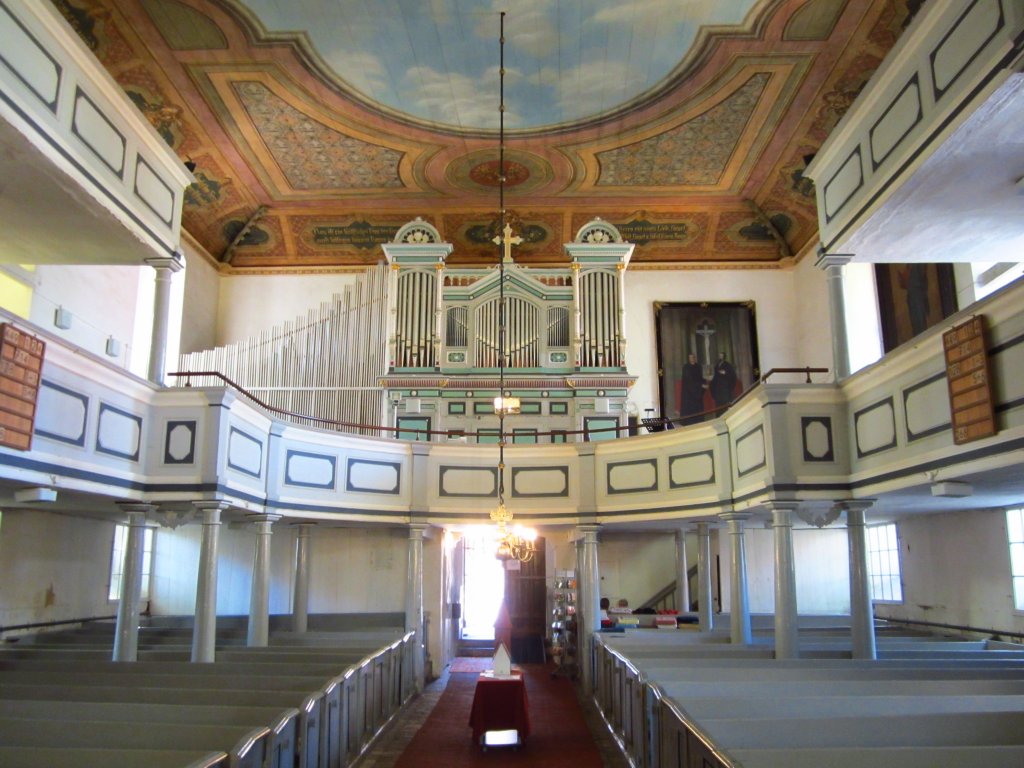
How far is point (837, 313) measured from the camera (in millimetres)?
10117

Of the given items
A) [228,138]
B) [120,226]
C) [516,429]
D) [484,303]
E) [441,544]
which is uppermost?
[228,138]

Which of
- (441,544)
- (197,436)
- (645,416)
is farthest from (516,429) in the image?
(197,436)

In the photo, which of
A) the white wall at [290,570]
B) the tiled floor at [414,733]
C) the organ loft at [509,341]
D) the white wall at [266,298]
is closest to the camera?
the tiled floor at [414,733]

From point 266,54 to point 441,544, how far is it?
9.53 m

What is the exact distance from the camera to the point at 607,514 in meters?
14.1

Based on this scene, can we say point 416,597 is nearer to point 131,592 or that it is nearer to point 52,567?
point 131,592

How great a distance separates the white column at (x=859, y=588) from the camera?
30.9 ft

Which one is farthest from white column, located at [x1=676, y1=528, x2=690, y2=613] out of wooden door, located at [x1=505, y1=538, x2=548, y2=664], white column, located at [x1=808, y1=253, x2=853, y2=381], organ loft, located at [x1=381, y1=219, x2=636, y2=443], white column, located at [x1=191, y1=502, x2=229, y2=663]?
white column, located at [x1=191, y1=502, x2=229, y2=663]

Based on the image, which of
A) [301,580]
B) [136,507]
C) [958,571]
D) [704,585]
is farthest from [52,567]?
[958,571]

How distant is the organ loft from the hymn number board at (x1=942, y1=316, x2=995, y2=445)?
9.91 metres

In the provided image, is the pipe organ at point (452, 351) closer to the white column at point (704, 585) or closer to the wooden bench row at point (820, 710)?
the white column at point (704, 585)

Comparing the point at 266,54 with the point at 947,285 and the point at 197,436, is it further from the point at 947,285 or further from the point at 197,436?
the point at 947,285

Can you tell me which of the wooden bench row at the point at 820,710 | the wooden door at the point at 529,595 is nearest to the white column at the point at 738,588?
the wooden bench row at the point at 820,710

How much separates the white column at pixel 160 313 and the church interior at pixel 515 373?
0.04 m
